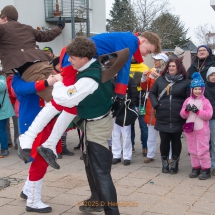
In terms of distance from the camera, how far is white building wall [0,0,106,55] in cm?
1705

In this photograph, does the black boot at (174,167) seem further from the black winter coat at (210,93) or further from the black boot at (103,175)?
the black boot at (103,175)

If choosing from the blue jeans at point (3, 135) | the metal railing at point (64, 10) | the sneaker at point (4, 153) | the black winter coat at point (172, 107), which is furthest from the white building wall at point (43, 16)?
the black winter coat at point (172, 107)

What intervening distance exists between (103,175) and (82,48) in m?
1.24

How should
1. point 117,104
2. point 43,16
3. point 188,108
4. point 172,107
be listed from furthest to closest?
point 43,16, point 172,107, point 188,108, point 117,104

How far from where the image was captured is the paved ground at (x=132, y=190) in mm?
4621

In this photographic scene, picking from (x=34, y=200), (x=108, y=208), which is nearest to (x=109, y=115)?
(x=108, y=208)

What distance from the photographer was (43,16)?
63.2 feet

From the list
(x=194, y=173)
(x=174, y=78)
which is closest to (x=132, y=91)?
(x=174, y=78)

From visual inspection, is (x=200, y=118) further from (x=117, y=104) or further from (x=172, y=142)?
(x=117, y=104)

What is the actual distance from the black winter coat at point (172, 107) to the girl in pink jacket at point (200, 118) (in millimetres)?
145

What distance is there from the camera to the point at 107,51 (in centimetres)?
401

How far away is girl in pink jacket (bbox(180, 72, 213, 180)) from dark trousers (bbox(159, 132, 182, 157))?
293 mm

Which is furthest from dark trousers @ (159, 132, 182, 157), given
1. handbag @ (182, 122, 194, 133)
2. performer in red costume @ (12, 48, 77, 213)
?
performer in red costume @ (12, 48, 77, 213)

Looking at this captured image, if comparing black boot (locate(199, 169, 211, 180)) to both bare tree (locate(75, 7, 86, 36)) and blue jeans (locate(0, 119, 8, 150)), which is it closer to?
blue jeans (locate(0, 119, 8, 150))
